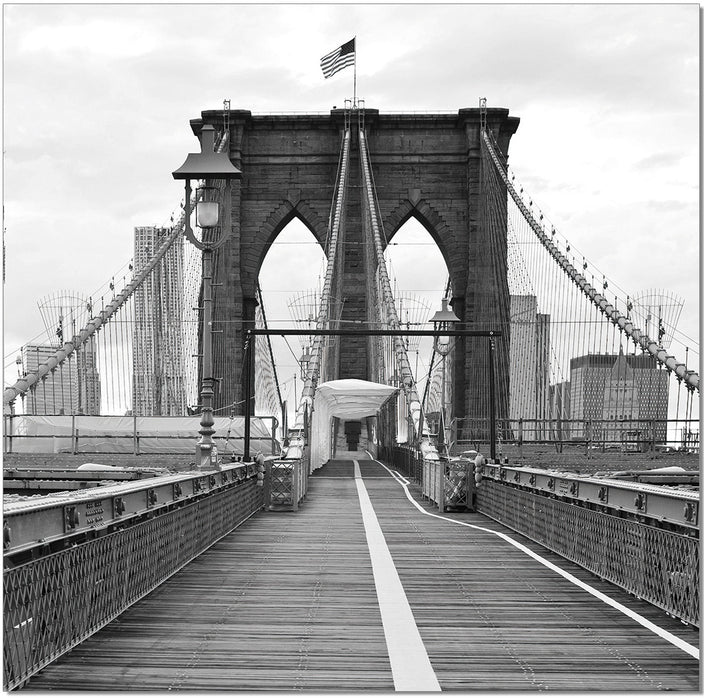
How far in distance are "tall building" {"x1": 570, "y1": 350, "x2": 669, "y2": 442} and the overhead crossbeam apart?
43.8 inches

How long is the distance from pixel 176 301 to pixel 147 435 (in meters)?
11.8

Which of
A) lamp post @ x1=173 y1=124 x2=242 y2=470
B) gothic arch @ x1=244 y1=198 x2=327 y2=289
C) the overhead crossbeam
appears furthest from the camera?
gothic arch @ x1=244 y1=198 x2=327 y2=289

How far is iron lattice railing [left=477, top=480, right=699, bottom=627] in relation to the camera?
28.0 feet

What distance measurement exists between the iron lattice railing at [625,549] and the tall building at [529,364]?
93.6 ft

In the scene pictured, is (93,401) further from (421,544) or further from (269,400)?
(421,544)

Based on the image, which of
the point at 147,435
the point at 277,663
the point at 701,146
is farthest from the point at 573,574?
the point at 147,435

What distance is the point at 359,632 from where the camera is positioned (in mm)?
8359

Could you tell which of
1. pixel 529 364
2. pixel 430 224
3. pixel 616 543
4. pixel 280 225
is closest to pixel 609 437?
pixel 529 364

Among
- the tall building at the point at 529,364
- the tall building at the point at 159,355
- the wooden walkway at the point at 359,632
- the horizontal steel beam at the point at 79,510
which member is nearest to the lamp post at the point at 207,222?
the wooden walkway at the point at 359,632

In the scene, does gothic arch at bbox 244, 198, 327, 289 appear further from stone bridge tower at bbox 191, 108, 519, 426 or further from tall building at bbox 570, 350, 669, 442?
tall building at bbox 570, 350, 669, 442

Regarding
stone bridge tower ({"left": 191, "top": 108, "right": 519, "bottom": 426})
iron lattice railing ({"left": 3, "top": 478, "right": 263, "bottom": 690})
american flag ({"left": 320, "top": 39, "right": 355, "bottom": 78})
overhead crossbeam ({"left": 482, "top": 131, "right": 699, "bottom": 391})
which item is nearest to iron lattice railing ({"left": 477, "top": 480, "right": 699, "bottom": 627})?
iron lattice railing ({"left": 3, "top": 478, "right": 263, "bottom": 690})

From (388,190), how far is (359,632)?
55.6 metres

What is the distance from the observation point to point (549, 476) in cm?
1429

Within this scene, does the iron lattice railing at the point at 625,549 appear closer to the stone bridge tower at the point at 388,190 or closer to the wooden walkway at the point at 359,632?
the wooden walkway at the point at 359,632
